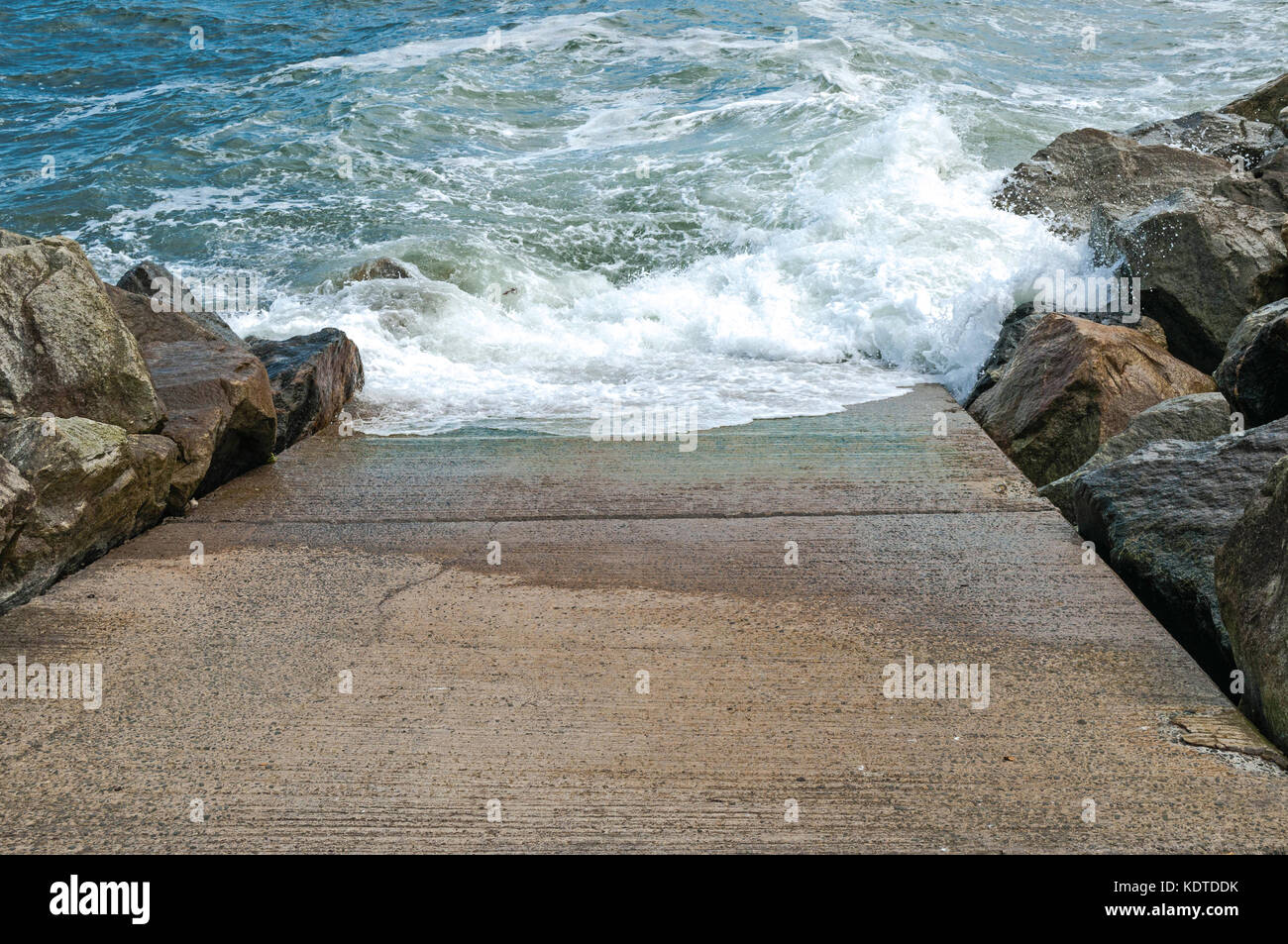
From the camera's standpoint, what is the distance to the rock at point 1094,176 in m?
8.48

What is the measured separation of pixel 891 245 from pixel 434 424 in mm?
4631

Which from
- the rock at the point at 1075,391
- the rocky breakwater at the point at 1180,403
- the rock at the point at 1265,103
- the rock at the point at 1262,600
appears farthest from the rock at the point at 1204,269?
the rock at the point at 1265,103

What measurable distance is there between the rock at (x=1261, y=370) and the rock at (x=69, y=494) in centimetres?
440

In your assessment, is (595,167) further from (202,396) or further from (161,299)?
(202,396)

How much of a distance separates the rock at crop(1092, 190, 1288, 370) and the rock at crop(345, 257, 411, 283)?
5.52 meters

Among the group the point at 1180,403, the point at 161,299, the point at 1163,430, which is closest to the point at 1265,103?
the point at 1180,403

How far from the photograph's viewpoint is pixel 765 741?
9.59 ft

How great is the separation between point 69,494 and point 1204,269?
18.5ft

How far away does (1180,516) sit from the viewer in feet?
12.3

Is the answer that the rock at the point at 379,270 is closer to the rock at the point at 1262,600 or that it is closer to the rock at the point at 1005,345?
the rock at the point at 1005,345

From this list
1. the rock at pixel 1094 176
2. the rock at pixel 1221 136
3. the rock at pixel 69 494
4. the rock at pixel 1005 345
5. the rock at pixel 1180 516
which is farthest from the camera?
the rock at pixel 1221 136

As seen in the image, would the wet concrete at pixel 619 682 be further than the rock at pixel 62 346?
No
